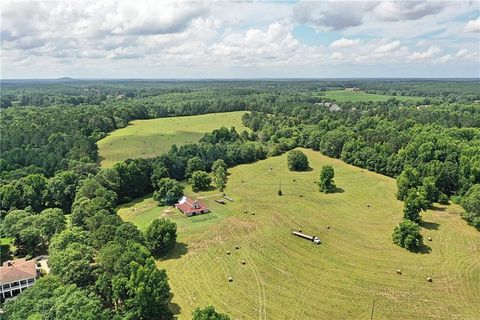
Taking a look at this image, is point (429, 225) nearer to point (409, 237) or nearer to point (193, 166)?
point (409, 237)

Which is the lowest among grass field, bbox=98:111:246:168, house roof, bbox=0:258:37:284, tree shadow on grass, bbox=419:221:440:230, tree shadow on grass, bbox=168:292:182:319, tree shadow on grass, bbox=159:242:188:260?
tree shadow on grass, bbox=419:221:440:230

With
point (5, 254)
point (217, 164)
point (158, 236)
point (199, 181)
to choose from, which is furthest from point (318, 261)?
point (5, 254)

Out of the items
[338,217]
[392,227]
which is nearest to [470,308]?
[392,227]

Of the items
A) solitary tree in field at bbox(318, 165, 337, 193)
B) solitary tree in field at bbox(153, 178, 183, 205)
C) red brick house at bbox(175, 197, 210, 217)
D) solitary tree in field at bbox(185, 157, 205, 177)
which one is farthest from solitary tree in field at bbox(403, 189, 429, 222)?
solitary tree in field at bbox(185, 157, 205, 177)

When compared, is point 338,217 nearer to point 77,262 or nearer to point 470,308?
point 470,308

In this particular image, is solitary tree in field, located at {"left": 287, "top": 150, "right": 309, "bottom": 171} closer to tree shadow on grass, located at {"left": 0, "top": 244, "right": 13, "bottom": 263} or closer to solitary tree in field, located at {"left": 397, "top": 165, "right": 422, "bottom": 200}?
solitary tree in field, located at {"left": 397, "top": 165, "right": 422, "bottom": 200}

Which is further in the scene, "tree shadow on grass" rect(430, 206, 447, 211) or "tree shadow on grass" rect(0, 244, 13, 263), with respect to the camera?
"tree shadow on grass" rect(430, 206, 447, 211)

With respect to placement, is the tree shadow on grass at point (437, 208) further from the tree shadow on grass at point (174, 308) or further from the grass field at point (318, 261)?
the tree shadow on grass at point (174, 308)
